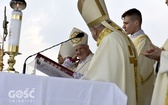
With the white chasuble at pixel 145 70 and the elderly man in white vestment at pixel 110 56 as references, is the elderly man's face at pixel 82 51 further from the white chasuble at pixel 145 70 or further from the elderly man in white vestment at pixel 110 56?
the elderly man in white vestment at pixel 110 56

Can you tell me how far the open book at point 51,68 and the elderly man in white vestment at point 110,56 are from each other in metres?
0.20

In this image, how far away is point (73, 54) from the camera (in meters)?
5.96

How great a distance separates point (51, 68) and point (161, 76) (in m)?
0.86

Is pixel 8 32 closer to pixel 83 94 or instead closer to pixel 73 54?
pixel 83 94

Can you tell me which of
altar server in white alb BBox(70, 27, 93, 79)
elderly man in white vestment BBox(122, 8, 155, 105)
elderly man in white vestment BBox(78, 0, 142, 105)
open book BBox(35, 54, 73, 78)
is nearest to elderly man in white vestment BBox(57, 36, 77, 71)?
altar server in white alb BBox(70, 27, 93, 79)

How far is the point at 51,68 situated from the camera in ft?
11.2

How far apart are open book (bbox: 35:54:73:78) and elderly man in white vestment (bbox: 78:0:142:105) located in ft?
0.66

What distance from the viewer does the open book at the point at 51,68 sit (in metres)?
3.40

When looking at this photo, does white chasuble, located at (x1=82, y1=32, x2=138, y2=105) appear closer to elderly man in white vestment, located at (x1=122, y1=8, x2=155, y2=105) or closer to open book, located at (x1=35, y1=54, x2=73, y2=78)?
open book, located at (x1=35, y1=54, x2=73, y2=78)

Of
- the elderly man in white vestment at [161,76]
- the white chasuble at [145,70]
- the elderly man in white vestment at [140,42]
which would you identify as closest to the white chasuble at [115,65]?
the elderly man in white vestment at [161,76]

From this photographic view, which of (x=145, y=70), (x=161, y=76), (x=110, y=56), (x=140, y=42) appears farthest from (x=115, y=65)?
(x=140, y=42)

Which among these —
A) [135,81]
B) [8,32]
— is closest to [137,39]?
[135,81]

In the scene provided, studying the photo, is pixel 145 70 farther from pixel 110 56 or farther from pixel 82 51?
pixel 110 56

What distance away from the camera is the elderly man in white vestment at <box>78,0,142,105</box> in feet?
10.8
